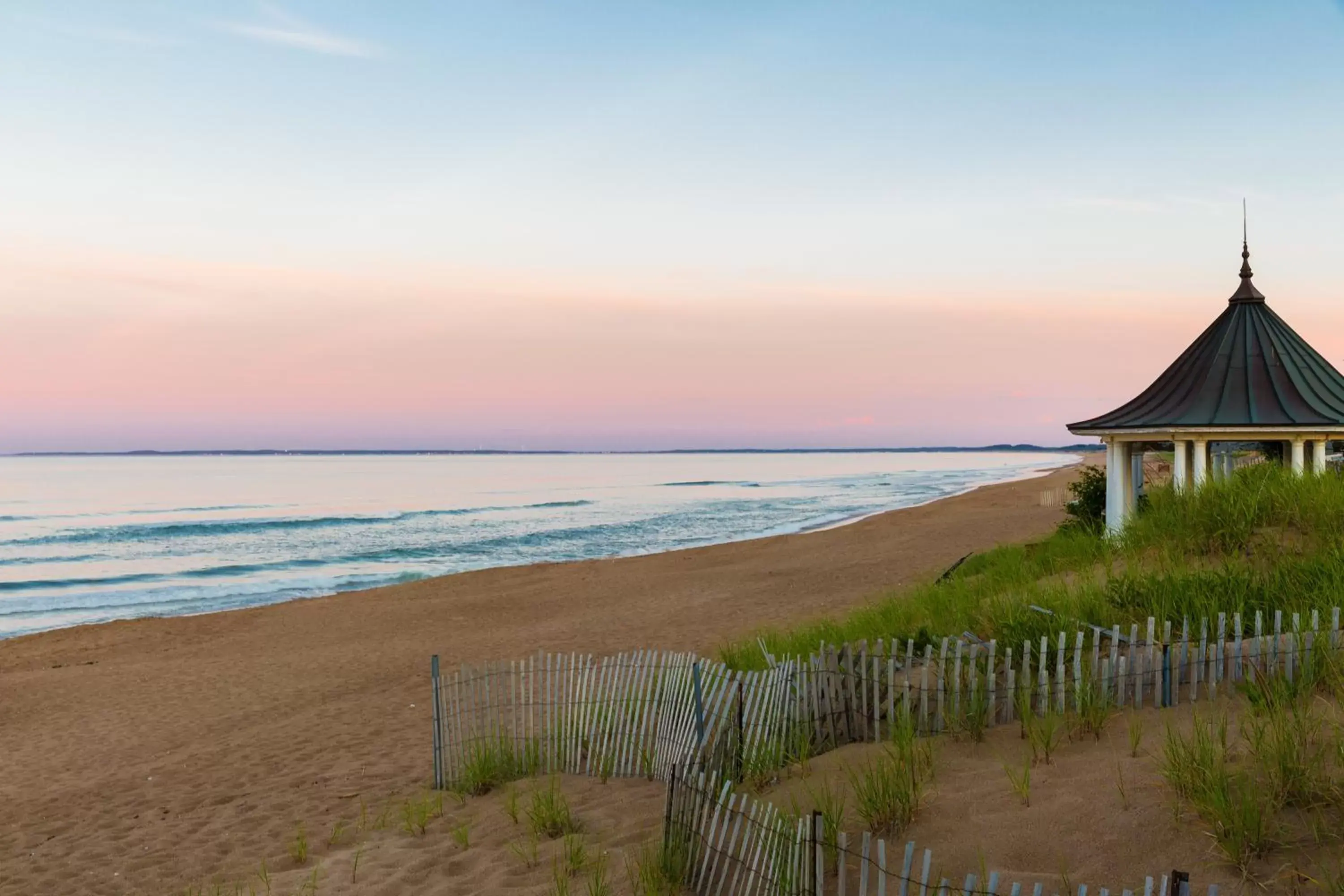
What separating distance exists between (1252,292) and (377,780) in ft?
48.5

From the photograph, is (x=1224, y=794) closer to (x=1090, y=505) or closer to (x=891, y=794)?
(x=891, y=794)

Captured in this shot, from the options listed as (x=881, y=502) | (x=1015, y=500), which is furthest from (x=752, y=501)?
(x=1015, y=500)

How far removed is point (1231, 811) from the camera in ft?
14.5

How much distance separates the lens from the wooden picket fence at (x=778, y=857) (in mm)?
4359

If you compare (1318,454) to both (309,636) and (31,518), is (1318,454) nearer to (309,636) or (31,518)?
(309,636)

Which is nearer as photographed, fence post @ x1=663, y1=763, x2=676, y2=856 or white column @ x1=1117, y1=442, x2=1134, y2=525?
fence post @ x1=663, y1=763, x2=676, y2=856

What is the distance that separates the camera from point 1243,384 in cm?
1418

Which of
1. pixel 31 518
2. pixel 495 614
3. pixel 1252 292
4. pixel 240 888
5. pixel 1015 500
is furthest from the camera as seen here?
pixel 31 518

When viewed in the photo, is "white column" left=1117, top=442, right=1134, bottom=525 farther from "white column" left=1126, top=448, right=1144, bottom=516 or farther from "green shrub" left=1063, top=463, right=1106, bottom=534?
"green shrub" left=1063, top=463, right=1106, bottom=534

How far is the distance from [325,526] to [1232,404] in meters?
42.9

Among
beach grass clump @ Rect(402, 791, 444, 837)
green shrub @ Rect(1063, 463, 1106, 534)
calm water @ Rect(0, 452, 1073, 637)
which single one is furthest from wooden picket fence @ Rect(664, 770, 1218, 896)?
calm water @ Rect(0, 452, 1073, 637)

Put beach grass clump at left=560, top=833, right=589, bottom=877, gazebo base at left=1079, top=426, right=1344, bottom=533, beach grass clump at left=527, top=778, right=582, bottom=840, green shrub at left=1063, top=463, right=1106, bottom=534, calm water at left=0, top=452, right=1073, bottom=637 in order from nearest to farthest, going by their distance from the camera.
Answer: beach grass clump at left=560, top=833, right=589, bottom=877 < beach grass clump at left=527, top=778, right=582, bottom=840 < gazebo base at left=1079, top=426, right=1344, bottom=533 < green shrub at left=1063, top=463, right=1106, bottom=534 < calm water at left=0, top=452, right=1073, bottom=637

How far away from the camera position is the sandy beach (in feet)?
25.4

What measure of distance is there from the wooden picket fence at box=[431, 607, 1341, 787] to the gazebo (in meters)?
6.64
